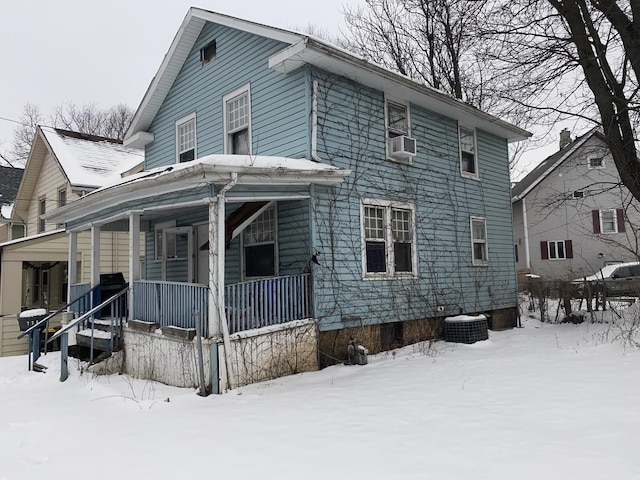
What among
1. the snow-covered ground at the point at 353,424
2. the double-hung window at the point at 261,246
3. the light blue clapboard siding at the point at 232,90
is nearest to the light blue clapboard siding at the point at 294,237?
the double-hung window at the point at 261,246

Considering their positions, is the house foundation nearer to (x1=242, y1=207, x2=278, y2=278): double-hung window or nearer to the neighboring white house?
(x1=242, y1=207, x2=278, y2=278): double-hung window

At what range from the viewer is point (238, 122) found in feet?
33.5

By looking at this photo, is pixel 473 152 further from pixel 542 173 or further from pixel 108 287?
pixel 542 173

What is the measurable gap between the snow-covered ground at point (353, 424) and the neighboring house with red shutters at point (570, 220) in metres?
19.0

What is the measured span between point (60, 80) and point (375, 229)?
58701mm

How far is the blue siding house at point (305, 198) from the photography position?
744 cm

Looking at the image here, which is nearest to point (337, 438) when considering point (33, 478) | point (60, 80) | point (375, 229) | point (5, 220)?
point (33, 478)

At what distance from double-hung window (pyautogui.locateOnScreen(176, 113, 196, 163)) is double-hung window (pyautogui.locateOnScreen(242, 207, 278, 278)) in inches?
123

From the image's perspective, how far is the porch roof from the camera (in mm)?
6617

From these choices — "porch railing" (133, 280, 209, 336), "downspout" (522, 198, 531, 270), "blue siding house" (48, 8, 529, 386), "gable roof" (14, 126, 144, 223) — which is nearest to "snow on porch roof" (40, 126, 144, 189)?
"gable roof" (14, 126, 144, 223)

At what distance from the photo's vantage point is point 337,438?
4660 millimetres

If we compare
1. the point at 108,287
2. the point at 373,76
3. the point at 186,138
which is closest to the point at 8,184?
the point at 186,138

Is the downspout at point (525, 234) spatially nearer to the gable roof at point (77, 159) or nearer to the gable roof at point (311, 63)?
the gable roof at point (311, 63)

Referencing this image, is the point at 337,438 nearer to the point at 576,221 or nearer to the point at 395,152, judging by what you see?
the point at 395,152
